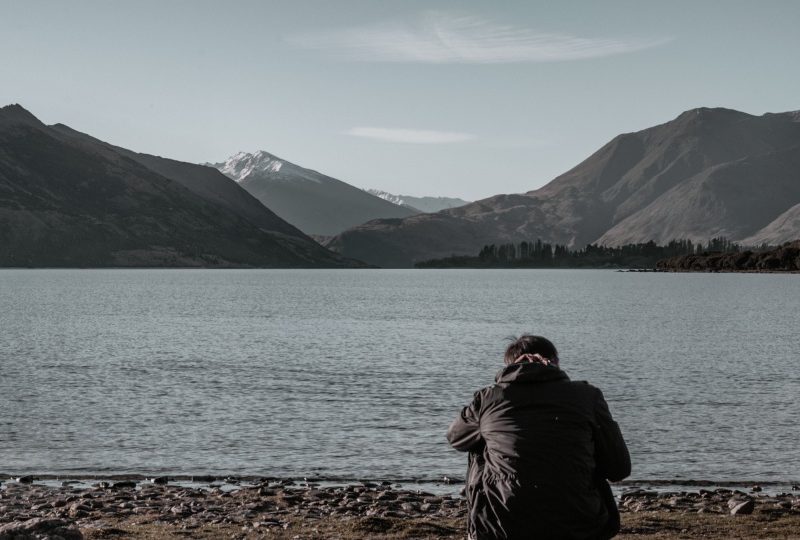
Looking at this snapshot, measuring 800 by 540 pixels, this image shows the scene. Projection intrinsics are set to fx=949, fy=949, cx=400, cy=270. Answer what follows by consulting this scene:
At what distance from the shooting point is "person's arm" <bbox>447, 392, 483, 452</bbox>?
10.9 m

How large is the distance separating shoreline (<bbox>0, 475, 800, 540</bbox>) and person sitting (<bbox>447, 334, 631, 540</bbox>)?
34.4ft

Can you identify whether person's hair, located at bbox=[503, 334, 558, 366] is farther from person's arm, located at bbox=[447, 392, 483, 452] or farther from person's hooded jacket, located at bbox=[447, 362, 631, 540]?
person's arm, located at bbox=[447, 392, 483, 452]

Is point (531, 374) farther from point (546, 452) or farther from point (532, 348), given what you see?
point (546, 452)

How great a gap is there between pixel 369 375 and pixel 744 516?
44.4 m

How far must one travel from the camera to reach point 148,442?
135 ft

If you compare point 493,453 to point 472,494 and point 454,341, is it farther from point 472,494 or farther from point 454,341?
point 454,341

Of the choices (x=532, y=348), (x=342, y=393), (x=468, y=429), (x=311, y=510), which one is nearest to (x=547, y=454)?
(x=468, y=429)

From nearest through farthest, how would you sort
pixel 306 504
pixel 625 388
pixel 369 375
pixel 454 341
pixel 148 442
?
pixel 306 504, pixel 148 442, pixel 625 388, pixel 369 375, pixel 454 341

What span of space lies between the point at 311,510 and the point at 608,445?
17.6 metres

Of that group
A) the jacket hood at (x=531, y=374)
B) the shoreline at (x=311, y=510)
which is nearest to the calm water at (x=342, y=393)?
the shoreline at (x=311, y=510)

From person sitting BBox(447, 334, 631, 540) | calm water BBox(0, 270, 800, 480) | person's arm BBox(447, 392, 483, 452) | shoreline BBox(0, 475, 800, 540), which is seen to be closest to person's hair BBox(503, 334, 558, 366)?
person sitting BBox(447, 334, 631, 540)

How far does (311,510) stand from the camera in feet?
88.1

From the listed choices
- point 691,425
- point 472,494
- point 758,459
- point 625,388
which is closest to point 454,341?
point 625,388

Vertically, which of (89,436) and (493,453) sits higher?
(493,453)
